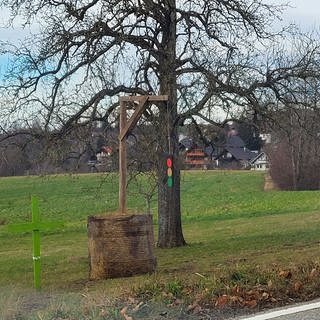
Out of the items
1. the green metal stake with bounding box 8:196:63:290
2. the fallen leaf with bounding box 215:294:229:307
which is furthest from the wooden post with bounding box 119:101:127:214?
the fallen leaf with bounding box 215:294:229:307

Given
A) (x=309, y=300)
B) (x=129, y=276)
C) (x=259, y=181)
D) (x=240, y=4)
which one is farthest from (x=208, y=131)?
(x=259, y=181)

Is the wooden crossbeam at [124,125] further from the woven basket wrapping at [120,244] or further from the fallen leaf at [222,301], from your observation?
the fallen leaf at [222,301]

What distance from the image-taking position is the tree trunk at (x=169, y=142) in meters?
17.5

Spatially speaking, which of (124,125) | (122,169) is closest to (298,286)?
(122,169)

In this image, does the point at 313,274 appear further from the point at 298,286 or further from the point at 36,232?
the point at 36,232

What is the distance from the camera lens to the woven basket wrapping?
11969 millimetres

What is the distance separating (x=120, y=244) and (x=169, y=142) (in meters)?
5.87

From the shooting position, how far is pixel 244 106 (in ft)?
57.7

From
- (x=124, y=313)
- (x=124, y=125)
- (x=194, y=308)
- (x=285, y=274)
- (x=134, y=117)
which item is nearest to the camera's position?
(x=124, y=313)

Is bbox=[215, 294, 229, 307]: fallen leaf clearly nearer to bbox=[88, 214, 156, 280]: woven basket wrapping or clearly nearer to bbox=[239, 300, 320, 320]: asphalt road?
bbox=[239, 300, 320, 320]: asphalt road

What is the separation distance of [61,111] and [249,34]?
5.24m

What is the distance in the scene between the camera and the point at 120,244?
12.0m

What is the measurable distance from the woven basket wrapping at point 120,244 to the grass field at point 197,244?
1.56 feet

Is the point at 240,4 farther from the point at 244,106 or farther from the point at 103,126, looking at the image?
the point at 103,126
